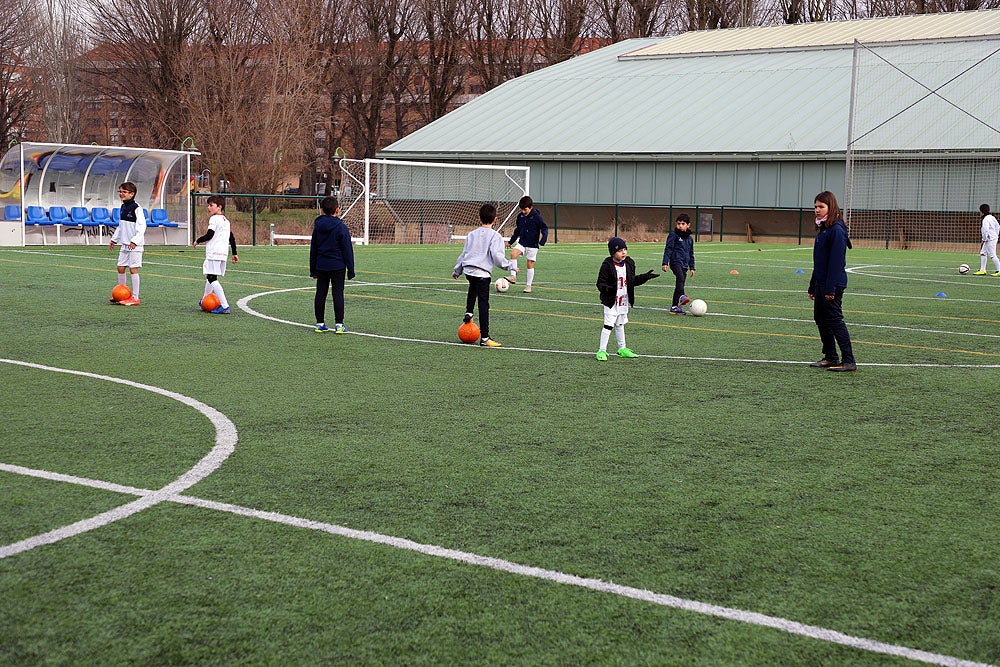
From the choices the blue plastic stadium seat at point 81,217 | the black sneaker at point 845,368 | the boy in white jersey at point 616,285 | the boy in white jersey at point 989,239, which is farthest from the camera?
the blue plastic stadium seat at point 81,217

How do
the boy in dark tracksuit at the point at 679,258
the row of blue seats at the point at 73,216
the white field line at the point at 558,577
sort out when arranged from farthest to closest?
the row of blue seats at the point at 73,216, the boy in dark tracksuit at the point at 679,258, the white field line at the point at 558,577

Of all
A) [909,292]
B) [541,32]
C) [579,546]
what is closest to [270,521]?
[579,546]

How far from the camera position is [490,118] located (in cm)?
5153

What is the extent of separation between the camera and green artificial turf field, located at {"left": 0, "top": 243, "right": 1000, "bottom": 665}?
438 cm

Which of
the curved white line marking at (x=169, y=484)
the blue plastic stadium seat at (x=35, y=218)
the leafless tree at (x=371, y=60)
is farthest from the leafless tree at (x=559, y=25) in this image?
the curved white line marking at (x=169, y=484)

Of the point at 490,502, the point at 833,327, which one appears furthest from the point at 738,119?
the point at 490,502

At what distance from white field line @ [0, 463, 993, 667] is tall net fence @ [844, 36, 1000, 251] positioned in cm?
3597

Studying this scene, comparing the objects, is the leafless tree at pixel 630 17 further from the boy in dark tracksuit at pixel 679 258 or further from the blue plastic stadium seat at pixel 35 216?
the boy in dark tracksuit at pixel 679 258

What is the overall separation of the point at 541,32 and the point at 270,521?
6291 centimetres

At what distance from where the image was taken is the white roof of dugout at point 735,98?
41531mm

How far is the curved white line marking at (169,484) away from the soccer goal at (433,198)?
31.6m

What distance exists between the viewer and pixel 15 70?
56219 millimetres

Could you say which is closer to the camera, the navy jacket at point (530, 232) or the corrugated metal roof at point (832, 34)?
the navy jacket at point (530, 232)

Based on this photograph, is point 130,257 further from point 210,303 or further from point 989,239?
point 989,239
